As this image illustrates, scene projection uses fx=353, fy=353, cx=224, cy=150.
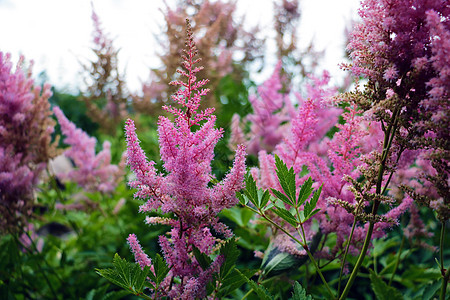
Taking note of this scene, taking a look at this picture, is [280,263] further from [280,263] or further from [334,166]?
[334,166]

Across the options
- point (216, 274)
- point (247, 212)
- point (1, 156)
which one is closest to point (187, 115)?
point (216, 274)

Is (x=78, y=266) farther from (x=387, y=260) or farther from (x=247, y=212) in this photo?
(x=387, y=260)

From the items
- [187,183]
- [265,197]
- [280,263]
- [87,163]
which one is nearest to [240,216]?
[280,263]

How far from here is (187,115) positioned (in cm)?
75

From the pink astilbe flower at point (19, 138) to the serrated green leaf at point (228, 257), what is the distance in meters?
1.08

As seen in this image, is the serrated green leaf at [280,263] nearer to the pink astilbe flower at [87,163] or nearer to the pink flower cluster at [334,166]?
the pink flower cluster at [334,166]

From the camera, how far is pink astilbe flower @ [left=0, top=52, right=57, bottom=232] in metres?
1.43

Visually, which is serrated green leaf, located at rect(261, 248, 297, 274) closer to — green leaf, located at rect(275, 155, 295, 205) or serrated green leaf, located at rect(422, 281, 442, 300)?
green leaf, located at rect(275, 155, 295, 205)

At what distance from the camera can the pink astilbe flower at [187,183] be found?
2.33 feet

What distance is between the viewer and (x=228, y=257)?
2.49 ft

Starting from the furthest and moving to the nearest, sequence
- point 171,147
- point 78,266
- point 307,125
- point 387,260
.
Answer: point 78,266 < point 387,260 < point 307,125 < point 171,147

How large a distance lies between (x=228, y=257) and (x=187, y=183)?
190mm

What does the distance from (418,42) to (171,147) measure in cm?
53

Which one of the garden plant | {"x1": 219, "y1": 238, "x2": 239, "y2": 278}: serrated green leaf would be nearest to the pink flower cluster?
the garden plant
